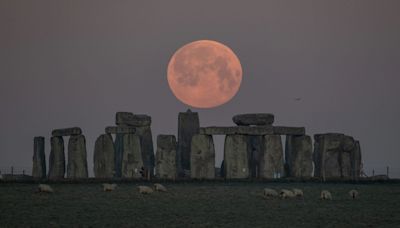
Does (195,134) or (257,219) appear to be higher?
(195,134)

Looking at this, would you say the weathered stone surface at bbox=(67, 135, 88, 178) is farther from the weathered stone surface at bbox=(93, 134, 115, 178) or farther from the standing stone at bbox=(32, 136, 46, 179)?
the standing stone at bbox=(32, 136, 46, 179)

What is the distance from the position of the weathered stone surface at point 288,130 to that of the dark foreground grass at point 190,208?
9023 millimetres

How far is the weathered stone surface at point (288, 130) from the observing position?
5591cm

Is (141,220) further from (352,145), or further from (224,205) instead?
(352,145)

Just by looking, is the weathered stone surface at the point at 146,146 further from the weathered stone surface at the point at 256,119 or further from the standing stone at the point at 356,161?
the standing stone at the point at 356,161

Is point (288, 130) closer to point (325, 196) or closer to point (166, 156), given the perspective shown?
point (166, 156)

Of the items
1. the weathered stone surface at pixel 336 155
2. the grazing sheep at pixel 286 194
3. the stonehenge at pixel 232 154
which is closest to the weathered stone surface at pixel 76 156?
the stonehenge at pixel 232 154

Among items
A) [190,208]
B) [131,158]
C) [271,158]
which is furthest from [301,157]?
[190,208]

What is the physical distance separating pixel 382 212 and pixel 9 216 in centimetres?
1171

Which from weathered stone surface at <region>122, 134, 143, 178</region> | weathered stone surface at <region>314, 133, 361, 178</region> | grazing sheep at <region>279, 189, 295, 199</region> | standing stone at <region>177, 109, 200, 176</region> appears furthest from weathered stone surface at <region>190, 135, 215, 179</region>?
grazing sheep at <region>279, 189, 295, 199</region>

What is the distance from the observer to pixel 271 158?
55656mm

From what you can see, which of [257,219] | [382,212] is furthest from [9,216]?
[382,212]

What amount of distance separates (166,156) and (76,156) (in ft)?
15.0

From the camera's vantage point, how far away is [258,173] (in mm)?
56312
